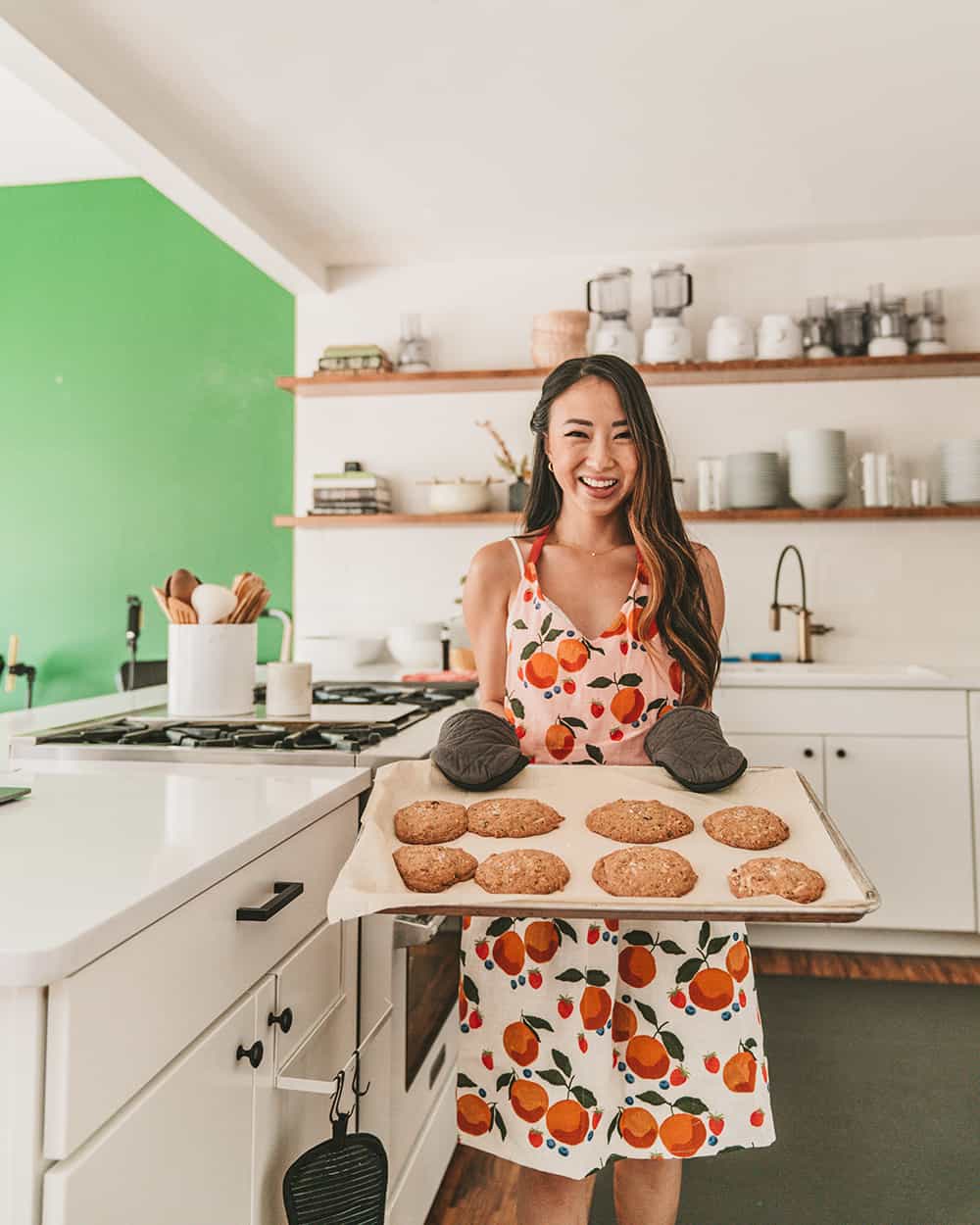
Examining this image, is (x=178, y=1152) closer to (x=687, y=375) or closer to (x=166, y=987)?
(x=166, y=987)

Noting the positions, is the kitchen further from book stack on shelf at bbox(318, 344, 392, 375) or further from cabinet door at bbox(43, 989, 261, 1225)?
cabinet door at bbox(43, 989, 261, 1225)

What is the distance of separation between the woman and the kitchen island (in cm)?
24

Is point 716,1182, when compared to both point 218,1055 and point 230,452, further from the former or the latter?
point 230,452

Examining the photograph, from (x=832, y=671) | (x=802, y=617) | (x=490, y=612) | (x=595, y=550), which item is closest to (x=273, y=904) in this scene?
(x=490, y=612)

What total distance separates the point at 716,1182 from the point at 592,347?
2.81 meters

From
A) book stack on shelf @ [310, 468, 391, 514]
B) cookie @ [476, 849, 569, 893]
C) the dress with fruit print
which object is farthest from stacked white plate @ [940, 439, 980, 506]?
cookie @ [476, 849, 569, 893]

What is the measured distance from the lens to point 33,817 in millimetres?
1027

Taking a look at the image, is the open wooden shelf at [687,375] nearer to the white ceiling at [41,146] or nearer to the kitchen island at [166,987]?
the white ceiling at [41,146]

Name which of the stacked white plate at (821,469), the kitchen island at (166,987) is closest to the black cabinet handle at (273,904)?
the kitchen island at (166,987)

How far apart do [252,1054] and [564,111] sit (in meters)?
2.61

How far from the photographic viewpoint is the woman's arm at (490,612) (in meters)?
1.44

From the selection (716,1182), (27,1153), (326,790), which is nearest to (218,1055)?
(27,1153)

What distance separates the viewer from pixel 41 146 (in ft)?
12.3

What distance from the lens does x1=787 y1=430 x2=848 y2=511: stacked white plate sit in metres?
3.52
